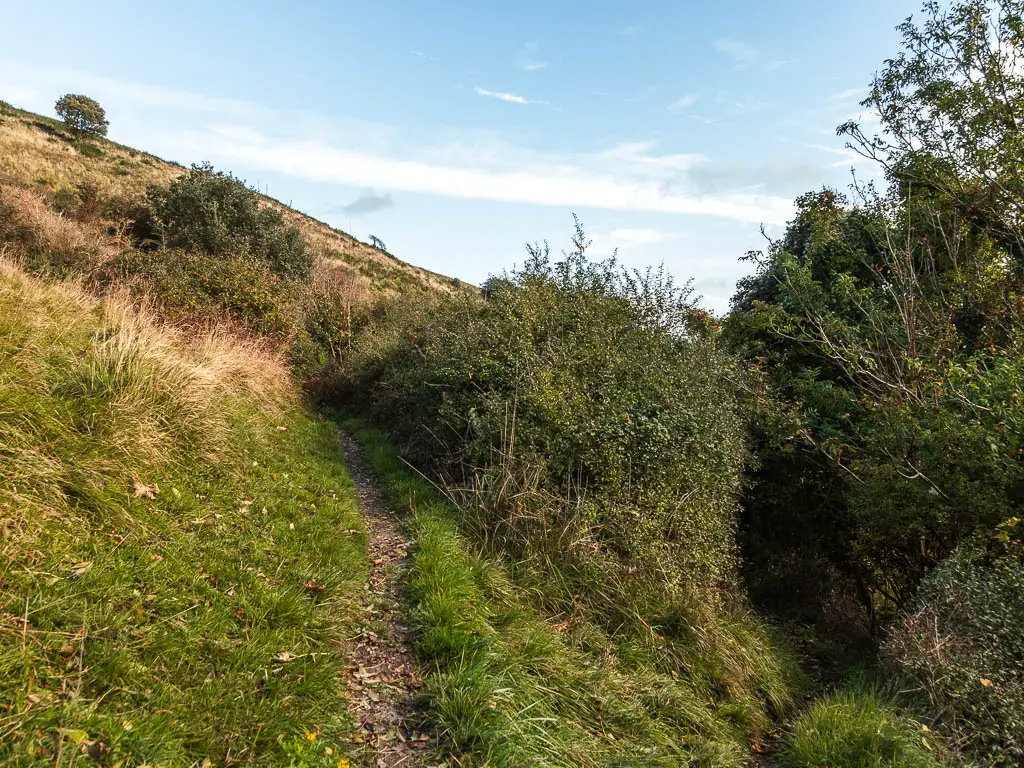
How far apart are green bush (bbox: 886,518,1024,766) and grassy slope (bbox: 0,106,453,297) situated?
1901 cm

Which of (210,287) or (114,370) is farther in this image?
(210,287)

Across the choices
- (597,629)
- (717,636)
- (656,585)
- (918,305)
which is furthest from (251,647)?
(918,305)

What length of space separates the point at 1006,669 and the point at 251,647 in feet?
20.4

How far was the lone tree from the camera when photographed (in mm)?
31922

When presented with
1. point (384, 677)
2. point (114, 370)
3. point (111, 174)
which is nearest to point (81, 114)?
point (111, 174)

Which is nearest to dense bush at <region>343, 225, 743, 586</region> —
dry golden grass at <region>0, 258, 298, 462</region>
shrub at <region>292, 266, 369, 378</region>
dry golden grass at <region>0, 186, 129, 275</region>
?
dry golden grass at <region>0, 258, 298, 462</region>

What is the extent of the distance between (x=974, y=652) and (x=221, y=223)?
21.2 metres

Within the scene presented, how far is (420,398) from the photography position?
10328 millimetres

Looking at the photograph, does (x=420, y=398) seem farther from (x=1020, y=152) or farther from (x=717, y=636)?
(x=1020, y=152)

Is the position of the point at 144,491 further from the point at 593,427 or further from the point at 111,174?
the point at 111,174

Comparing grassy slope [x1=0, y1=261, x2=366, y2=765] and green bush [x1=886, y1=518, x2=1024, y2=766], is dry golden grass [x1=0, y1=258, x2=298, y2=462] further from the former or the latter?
green bush [x1=886, y1=518, x2=1024, y2=766]

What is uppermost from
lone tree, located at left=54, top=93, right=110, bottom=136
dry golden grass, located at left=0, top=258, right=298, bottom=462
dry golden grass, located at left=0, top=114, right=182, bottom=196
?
lone tree, located at left=54, top=93, right=110, bottom=136

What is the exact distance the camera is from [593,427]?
22.3ft

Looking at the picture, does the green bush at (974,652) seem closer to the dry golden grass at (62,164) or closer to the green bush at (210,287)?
the green bush at (210,287)
